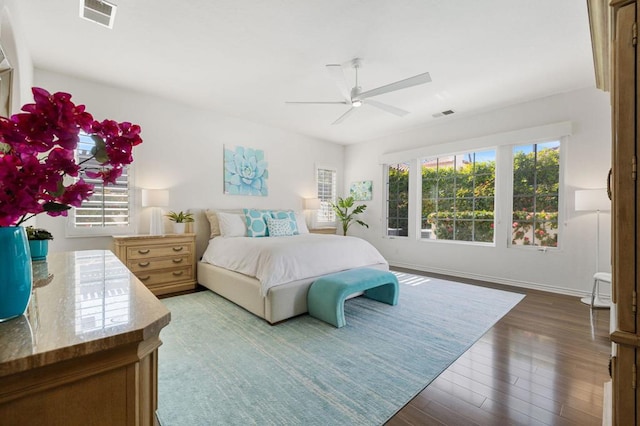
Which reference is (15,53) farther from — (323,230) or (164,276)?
(323,230)

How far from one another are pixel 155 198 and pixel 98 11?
210 cm

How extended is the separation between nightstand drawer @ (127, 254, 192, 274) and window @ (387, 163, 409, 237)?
395 centimetres

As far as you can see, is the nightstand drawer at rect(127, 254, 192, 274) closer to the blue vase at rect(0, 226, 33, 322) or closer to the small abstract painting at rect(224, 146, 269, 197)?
the small abstract painting at rect(224, 146, 269, 197)

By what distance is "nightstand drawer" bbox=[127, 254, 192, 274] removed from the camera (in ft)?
11.5

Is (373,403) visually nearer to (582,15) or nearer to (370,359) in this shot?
(370,359)

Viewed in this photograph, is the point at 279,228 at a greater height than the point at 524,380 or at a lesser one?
greater

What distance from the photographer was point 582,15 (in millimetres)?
2354

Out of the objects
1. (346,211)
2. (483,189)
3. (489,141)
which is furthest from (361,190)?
(489,141)

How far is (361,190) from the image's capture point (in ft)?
21.4

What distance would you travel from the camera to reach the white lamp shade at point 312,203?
19.2ft

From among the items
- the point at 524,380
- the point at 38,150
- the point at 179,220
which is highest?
the point at 38,150

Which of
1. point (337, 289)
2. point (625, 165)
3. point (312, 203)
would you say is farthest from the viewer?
point (312, 203)

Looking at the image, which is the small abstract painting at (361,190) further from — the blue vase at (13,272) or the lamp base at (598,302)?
the blue vase at (13,272)

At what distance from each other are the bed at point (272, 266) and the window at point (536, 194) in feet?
7.64
